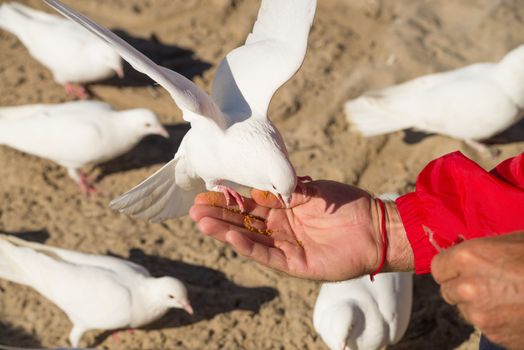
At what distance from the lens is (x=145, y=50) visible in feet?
18.1

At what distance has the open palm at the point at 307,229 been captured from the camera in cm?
261

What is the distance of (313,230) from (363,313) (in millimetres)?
811

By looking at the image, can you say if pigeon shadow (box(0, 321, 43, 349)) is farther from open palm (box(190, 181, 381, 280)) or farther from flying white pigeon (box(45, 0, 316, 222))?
open palm (box(190, 181, 381, 280))

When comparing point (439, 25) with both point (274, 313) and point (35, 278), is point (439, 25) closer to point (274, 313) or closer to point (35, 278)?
point (274, 313)

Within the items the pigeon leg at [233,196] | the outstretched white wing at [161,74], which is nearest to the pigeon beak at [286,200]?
the pigeon leg at [233,196]

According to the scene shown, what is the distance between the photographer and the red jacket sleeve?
2.31 metres

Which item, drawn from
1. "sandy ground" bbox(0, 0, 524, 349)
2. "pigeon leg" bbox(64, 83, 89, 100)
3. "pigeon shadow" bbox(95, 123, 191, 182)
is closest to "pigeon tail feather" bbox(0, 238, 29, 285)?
"sandy ground" bbox(0, 0, 524, 349)

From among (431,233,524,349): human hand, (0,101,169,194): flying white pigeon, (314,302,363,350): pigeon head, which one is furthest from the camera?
(0,101,169,194): flying white pigeon

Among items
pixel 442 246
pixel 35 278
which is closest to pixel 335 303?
pixel 442 246

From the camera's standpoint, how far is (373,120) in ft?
15.5

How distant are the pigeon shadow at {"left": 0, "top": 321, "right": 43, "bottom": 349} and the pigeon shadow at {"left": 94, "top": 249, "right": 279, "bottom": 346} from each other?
33 centimetres

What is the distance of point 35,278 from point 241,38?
267cm

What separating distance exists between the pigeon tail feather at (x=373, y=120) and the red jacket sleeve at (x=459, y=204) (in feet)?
6.65

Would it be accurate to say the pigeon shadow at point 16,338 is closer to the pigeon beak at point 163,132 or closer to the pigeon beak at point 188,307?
the pigeon beak at point 188,307
